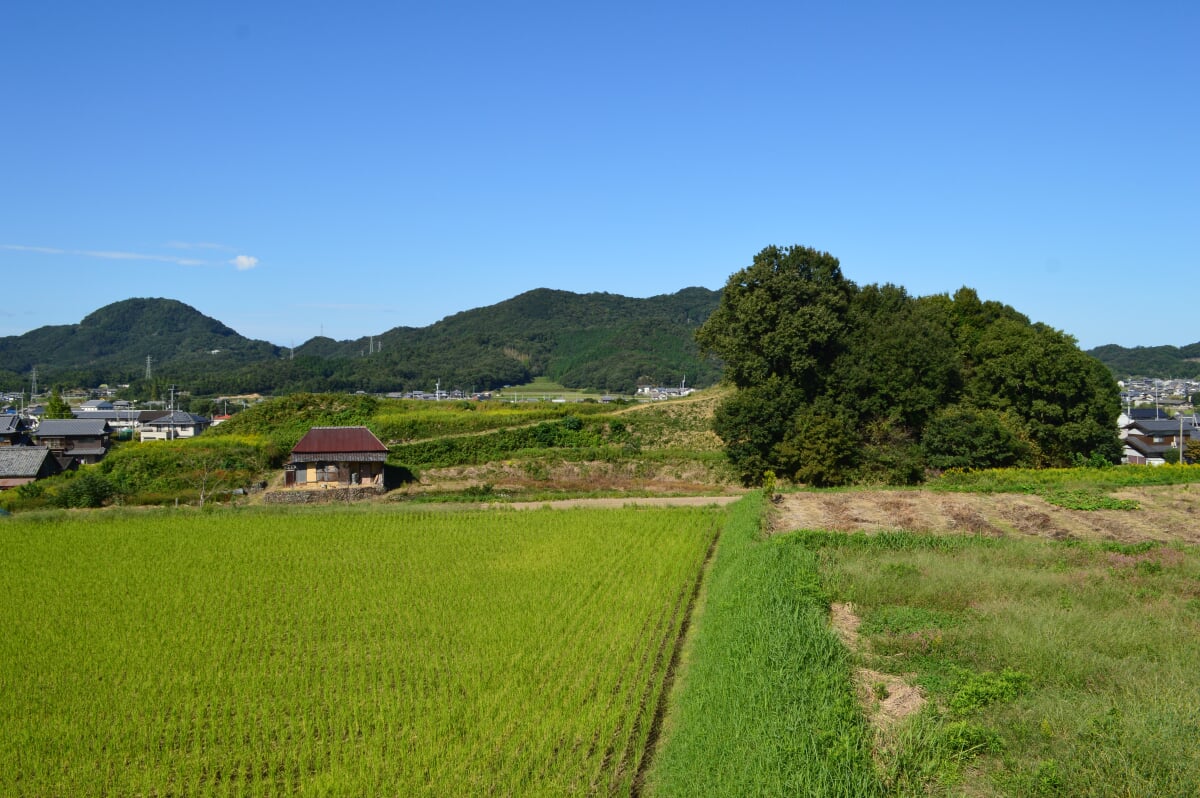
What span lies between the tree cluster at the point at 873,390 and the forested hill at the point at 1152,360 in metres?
126

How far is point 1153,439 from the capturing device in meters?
50.3

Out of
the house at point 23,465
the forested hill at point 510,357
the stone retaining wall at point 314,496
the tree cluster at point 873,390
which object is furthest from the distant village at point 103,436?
the forested hill at point 510,357

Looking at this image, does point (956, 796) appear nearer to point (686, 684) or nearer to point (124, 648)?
point (686, 684)

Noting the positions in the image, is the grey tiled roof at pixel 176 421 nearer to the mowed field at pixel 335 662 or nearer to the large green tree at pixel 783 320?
the large green tree at pixel 783 320

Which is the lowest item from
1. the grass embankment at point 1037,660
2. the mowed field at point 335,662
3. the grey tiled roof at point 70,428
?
the mowed field at point 335,662

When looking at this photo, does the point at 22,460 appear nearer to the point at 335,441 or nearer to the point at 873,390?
the point at 335,441

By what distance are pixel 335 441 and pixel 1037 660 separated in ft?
92.2

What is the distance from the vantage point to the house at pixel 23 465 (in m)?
36.9

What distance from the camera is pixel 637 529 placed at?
23.1 m

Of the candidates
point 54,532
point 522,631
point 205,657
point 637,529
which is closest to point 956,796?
point 522,631

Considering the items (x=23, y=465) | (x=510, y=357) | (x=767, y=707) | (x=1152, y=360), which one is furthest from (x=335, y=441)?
(x=1152, y=360)

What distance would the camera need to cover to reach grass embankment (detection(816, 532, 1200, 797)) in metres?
6.31

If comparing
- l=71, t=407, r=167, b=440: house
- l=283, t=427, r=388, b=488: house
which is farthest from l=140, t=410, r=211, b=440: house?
l=283, t=427, r=388, b=488: house

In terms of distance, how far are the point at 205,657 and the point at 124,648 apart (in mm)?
1412
